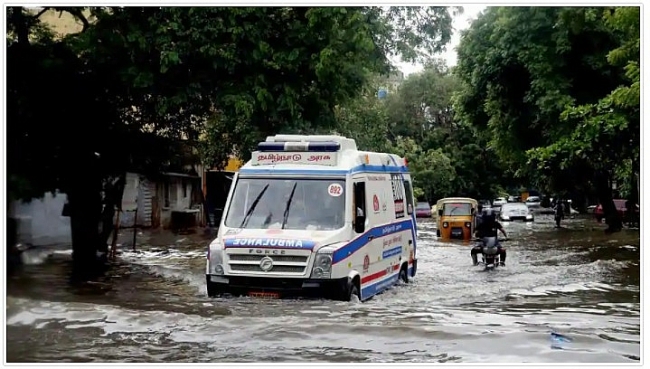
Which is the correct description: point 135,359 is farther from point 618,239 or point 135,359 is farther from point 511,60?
point 618,239

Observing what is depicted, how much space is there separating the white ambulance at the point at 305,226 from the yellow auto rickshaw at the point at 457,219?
1655 centimetres

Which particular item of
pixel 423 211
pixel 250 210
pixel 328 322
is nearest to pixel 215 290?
pixel 250 210

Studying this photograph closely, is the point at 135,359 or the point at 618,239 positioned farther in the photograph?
the point at 618,239

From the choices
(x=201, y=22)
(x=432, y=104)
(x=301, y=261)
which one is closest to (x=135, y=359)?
(x=301, y=261)

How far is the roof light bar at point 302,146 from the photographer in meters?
12.5

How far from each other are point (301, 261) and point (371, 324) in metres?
1.93

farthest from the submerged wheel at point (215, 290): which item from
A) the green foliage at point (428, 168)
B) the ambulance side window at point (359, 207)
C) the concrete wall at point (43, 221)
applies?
the green foliage at point (428, 168)

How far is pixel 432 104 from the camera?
211ft

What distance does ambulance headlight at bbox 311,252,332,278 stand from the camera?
11.2 metres

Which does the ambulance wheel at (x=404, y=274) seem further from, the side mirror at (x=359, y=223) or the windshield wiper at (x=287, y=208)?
the windshield wiper at (x=287, y=208)

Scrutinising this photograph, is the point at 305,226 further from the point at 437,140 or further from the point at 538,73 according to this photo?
the point at 437,140

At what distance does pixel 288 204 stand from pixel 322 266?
135 centimetres

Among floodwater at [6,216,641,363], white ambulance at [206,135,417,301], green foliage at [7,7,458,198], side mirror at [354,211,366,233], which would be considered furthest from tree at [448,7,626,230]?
side mirror at [354,211,366,233]
